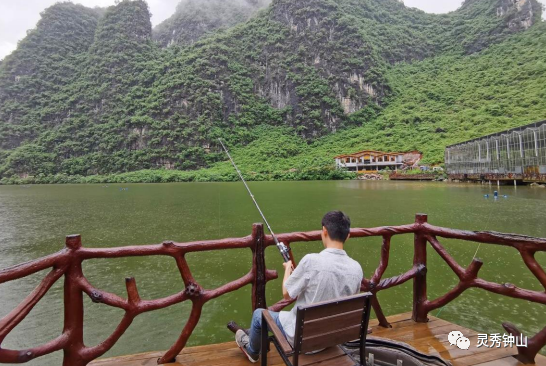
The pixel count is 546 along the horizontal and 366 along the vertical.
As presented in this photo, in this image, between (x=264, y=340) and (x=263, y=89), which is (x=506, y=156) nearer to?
(x=264, y=340)

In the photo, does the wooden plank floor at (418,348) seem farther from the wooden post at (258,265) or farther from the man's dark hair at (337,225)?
the man's dark hair at (337,225)

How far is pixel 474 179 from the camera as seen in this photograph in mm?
41406

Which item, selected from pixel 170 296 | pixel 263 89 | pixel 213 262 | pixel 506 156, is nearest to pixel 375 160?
pixel 506 156

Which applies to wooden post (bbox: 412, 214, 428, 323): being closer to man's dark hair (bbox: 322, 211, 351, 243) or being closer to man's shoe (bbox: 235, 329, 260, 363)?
man's dark hair (bbox: 322, 211, 351, 243)

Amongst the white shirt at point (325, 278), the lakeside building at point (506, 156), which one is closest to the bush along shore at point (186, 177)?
the lakeside building at point (506, 156)

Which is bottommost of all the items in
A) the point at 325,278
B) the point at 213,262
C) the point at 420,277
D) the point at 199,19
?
the point at 213,262

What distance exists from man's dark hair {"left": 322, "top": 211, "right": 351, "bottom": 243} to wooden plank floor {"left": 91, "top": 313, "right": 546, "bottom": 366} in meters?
1.37

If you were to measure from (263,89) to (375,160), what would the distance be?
56679 mm

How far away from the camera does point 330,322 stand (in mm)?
1889

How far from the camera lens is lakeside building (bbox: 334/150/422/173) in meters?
62.4

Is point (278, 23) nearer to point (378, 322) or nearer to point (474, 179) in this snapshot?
point (474, 179)

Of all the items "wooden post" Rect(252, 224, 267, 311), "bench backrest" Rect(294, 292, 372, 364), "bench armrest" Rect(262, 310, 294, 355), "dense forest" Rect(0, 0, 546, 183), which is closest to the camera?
"bench backrest" Rect(294, 292, 372, 364)

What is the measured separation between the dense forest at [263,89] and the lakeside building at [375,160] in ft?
11.2

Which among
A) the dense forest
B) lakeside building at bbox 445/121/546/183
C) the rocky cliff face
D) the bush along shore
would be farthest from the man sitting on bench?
the rocky cliff face
